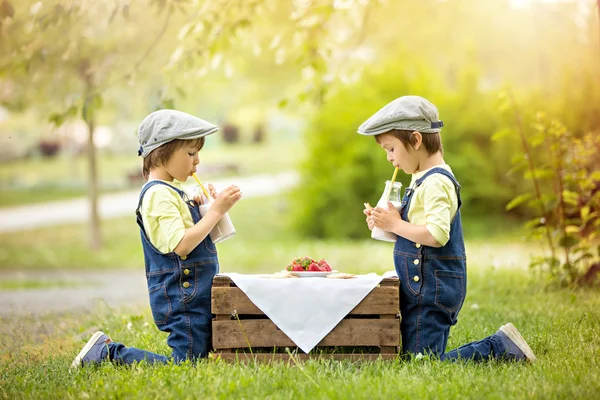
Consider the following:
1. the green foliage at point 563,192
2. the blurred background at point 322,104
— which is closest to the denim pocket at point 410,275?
the blurred background at point 322,104

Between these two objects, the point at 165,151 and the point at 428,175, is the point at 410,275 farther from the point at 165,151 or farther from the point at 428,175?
the point at 165,151

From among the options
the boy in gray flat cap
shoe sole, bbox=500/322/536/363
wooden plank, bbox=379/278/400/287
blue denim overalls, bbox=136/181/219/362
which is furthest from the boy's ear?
blue denim overalls, bbox=136/181/219/362

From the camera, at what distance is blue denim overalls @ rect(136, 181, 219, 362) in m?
3.80

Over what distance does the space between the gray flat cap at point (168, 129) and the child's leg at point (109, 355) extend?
1.04 metres

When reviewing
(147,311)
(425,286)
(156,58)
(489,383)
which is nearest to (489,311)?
(425,286)

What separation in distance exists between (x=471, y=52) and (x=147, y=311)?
8832mm

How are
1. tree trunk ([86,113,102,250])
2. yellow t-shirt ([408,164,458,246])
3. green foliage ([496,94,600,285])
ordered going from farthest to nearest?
tree trunk ([86,113,102,250]) < green foliage ([496,94,600,285]) < yellow t-shirt ([408,164,458,246])

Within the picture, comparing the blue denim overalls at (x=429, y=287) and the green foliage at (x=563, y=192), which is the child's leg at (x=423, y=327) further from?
the green foliage at (x=563, y=192)

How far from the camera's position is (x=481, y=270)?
25.3 feet

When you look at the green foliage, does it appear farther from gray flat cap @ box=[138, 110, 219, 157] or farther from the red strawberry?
gray flat cap @ box=[138, 110, 219, 157]

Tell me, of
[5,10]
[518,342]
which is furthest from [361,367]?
[5,10]

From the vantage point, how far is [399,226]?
→ 3719mm

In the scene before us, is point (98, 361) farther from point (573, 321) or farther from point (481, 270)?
point (481, 270)

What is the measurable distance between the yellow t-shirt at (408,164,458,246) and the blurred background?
2.27 metres
